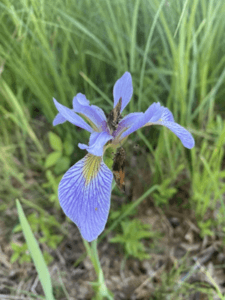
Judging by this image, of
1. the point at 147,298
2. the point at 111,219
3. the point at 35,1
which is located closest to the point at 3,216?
the point at 111,219

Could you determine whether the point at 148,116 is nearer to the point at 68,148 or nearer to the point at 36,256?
the point at 36,256

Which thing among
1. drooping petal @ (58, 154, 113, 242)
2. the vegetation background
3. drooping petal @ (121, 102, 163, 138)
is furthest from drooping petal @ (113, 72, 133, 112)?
the vegetation background

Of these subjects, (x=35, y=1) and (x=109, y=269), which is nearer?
(x=35, y=1)

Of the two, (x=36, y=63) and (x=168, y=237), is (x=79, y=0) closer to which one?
(x=36, y=63)

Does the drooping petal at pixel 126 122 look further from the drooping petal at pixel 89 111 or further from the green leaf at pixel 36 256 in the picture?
the green leaf at pixel 36 256

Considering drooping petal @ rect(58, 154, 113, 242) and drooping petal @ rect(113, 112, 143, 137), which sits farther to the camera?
drooping petal @ rect(113, 112, 143, 137)

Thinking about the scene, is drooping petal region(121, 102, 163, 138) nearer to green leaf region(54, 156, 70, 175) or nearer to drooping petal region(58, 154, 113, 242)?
drooping petal region(58, 154, 113, 242)

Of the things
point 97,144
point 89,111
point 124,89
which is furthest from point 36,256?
point 124,89

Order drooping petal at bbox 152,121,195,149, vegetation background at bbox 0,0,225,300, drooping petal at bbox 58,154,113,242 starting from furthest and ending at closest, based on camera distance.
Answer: vegetation background at bbox 0,0,225,300, drooping petal at bbox 152,121,195,149, drooping petal at bbox 58,154,113,242
